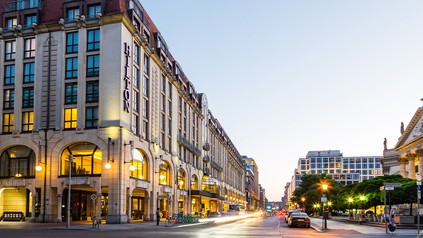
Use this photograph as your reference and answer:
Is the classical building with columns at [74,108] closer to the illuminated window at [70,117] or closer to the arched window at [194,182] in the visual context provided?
the illuminated window at [70,117]

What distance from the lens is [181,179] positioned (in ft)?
278

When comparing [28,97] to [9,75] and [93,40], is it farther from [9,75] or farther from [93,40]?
[93,40]

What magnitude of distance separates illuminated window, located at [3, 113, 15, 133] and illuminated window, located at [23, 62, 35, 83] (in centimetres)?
470

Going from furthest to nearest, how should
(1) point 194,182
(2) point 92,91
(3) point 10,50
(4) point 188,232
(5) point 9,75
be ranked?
(1) point 194,182, (3) point 10,50, (5) point 9,75, (2) point 92,91, (4) point 188,232

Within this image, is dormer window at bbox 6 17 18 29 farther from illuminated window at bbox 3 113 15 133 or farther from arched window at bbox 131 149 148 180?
arched window at bbox 131 149 148 180

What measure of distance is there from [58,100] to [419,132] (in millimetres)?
65842

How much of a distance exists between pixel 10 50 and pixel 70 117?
12.4 m

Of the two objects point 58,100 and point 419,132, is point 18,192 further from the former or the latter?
point 419,132

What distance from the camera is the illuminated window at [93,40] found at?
56531mm

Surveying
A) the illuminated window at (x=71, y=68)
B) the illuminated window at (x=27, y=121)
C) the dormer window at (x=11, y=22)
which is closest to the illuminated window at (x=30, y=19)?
the dormer window at (x=11, y=22)

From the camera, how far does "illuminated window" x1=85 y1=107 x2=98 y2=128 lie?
55406 millimetres

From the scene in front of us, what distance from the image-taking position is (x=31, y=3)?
198 feet

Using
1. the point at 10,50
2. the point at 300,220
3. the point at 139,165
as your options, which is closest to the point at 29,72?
the point at 10,50

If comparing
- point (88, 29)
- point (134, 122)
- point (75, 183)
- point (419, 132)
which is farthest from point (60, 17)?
point (419, 132)
